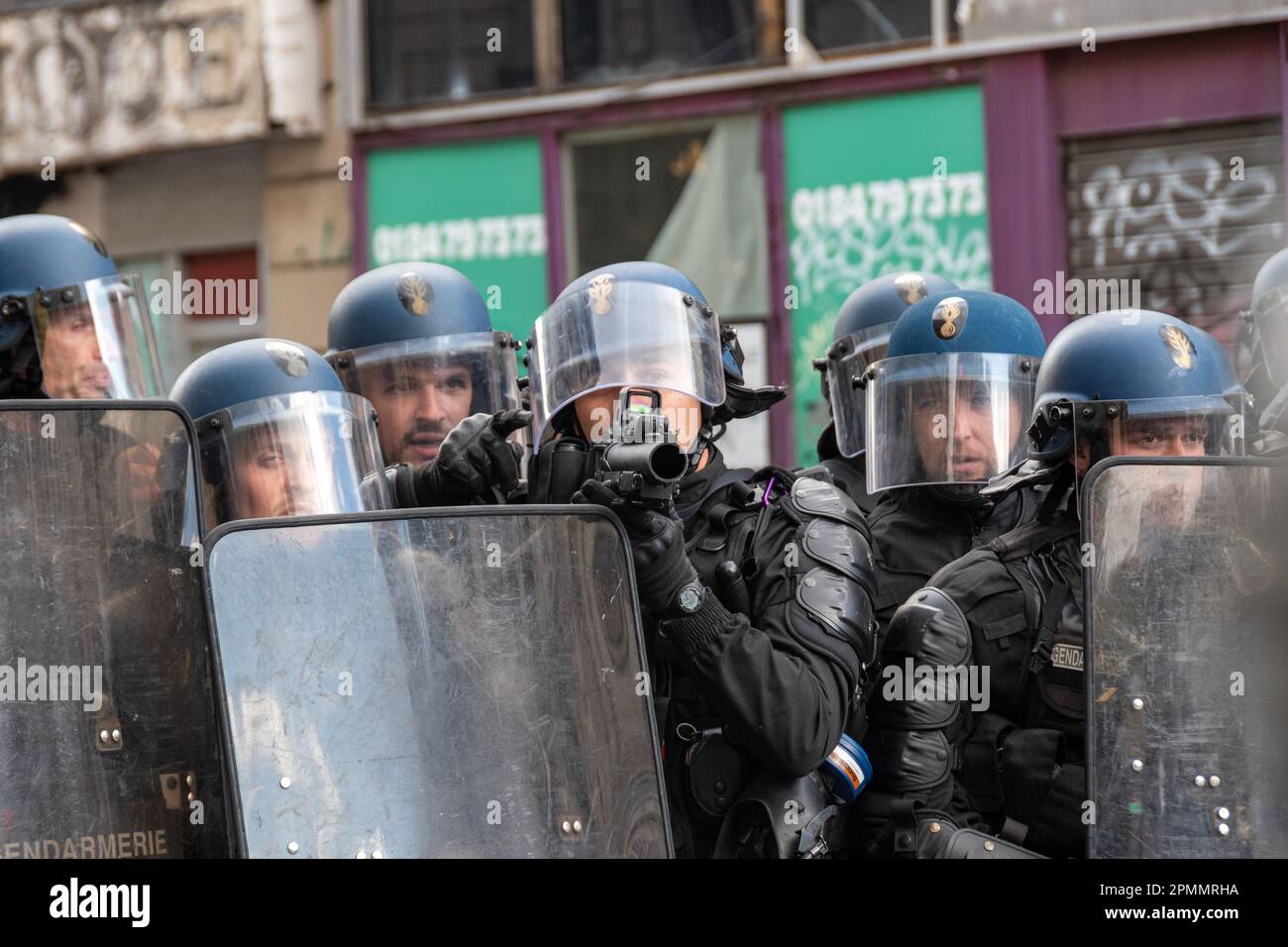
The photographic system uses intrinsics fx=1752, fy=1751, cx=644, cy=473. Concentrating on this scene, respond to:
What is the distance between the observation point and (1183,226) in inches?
343

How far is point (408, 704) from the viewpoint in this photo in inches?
102

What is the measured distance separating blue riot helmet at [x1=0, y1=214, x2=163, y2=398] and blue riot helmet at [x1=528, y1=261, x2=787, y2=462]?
122 centimetres

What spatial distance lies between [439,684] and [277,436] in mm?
1041

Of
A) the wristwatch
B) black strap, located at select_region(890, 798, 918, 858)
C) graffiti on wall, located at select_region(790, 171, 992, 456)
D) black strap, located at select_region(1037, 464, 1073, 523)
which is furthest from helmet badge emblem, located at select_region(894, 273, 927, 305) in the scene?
graffiti on wall, located at select_region(790, 171, 992, 456)

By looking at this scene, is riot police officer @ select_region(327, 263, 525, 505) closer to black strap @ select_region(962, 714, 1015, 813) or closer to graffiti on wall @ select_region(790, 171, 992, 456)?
black strap @ select_region(962, 714, 1015, 813)

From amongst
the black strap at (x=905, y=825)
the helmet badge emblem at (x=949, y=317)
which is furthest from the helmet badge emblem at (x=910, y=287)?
the black strap at (x=905, y=825)

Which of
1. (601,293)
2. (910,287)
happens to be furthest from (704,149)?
(601,293)

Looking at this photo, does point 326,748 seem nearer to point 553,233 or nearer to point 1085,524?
point 1085,524

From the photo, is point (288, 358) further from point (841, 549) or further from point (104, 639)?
point (841, 549)

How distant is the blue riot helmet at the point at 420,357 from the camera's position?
4.34 m

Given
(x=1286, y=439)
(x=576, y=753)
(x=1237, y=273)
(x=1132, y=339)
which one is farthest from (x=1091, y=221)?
(x=576, y=753)

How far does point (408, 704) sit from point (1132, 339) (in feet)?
5.42

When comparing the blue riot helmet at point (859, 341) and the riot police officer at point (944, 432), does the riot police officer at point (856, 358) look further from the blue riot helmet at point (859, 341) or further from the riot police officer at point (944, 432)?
the riot police officer at point (944, 432)

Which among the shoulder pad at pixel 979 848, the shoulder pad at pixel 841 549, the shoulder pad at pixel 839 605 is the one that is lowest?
the shoulder pad at pixel 979 848
